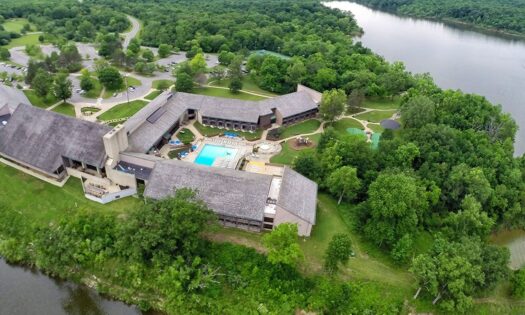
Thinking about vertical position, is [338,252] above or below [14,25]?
above

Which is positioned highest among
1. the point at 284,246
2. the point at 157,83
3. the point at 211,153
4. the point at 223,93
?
the point at 284,246

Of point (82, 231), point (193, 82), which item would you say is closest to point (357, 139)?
point (82, 231)

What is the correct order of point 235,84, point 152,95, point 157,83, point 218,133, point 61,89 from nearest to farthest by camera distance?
point 218,133, point 61,89, point 152,95, point 235,84, point 157,83

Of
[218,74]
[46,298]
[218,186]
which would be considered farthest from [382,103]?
[46,298]

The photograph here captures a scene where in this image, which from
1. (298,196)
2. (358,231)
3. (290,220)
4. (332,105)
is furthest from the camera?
(332,105)

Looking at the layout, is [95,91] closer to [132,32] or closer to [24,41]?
[24,41]
